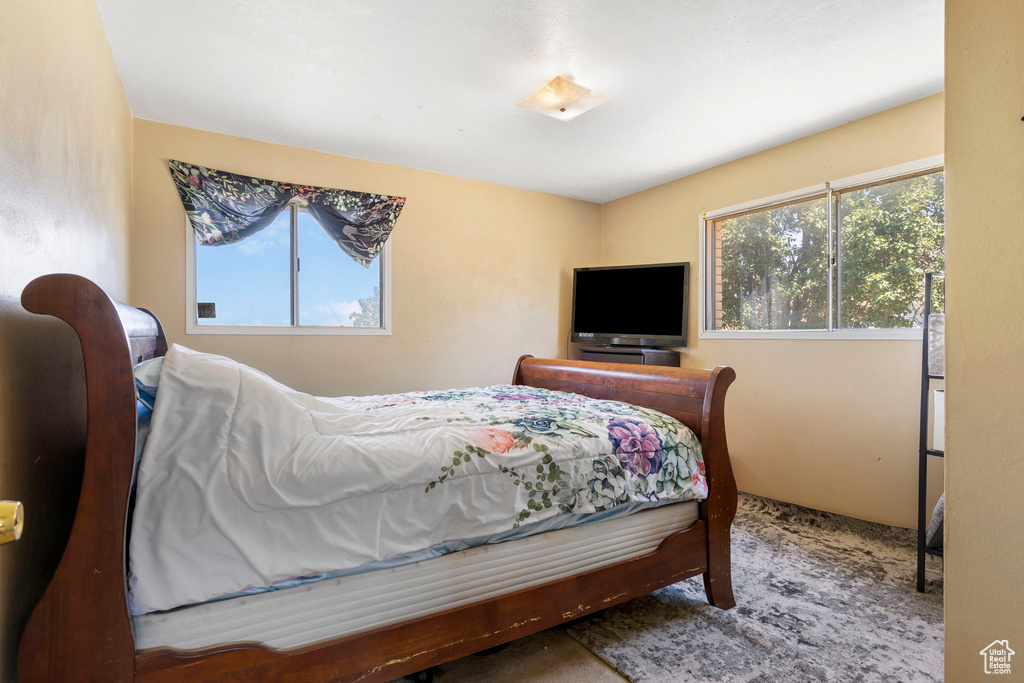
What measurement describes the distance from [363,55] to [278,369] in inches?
85.9

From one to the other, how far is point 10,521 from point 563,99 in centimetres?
276

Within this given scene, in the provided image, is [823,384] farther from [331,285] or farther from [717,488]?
[331,285]

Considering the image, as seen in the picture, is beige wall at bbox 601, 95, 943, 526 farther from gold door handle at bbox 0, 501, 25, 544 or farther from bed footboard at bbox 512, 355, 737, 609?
gold door handle at bbox 0, 501, 25, 544

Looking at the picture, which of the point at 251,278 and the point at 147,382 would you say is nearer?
the point at 147,382

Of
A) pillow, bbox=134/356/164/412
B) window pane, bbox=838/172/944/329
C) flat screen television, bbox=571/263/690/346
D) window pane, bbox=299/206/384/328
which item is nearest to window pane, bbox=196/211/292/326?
window pane, bbox=299/206/384/328

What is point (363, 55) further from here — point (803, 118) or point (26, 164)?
point (803, 118)

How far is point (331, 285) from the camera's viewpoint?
12.0 feet

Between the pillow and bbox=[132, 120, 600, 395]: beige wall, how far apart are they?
7.87 ft

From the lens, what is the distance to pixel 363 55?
233cm

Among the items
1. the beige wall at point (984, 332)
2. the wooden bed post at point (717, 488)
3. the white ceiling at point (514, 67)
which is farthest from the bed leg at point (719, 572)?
the white ceiling at point (514, 67)

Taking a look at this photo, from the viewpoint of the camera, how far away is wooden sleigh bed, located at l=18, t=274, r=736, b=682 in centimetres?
92

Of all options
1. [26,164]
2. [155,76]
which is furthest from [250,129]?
[26,164]

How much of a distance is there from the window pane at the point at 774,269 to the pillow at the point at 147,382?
3572 mm

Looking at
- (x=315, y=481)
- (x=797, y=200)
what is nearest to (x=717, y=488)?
(x=315, y=481)
